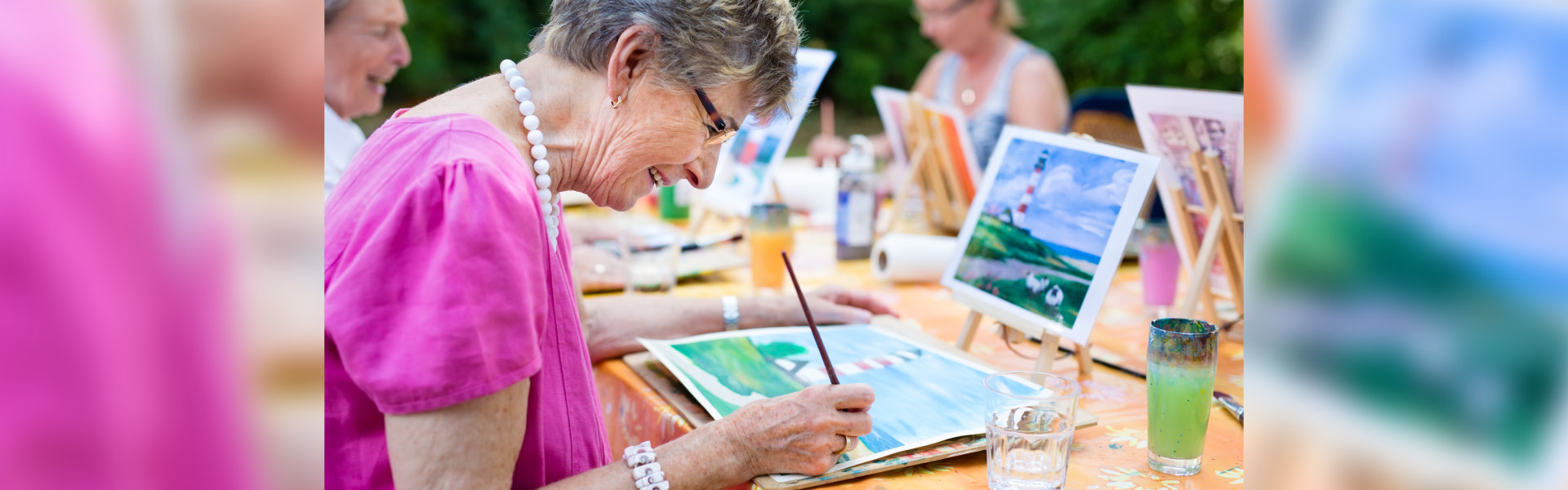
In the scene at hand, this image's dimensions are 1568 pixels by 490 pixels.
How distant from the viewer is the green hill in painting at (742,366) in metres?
1.47

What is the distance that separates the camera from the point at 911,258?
2299mm

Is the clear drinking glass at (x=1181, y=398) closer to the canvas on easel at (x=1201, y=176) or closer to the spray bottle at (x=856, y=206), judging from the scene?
the canvas on easel at (x=1201, y=176)

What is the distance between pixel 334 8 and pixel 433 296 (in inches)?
73.0

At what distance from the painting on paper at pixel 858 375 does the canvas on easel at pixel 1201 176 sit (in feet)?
1.57

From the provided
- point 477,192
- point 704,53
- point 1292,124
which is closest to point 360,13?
point 704,53

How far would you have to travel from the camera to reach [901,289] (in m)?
2.28

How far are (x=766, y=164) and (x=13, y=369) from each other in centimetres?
254

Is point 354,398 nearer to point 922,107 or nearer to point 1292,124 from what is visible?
point 1292,124

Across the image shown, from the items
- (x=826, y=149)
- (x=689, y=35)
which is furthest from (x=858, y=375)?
(x=826, y=149)

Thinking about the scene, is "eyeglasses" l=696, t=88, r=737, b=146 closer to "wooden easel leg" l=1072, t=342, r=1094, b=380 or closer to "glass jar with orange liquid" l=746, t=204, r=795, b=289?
"wooden easel leg" l=1072, t=342, r=1094, b=380

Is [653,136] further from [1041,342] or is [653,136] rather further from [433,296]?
[1041,342]

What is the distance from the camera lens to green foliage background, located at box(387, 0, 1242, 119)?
8094 mm

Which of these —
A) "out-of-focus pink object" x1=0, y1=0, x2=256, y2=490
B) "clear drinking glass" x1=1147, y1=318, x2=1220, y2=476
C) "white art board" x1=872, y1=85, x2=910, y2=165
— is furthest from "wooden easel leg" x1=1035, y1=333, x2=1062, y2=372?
"white art board" x1=872, y1=85, x2=910, y2=165

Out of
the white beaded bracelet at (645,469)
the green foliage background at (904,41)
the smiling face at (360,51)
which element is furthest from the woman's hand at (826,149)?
the green foliage background at (904,41)
